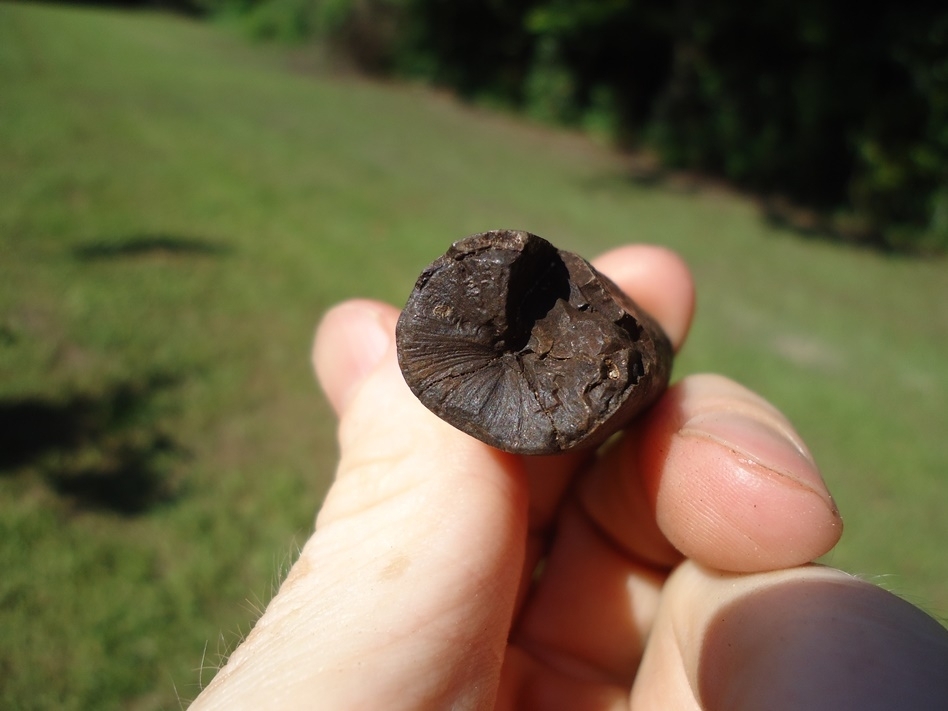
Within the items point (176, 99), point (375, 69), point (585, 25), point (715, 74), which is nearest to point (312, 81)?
point (375, 69)

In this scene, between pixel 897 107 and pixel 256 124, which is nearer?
pixel 897 107

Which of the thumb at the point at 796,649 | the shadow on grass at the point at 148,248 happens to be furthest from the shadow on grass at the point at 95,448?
the thumb at the point at 796,649

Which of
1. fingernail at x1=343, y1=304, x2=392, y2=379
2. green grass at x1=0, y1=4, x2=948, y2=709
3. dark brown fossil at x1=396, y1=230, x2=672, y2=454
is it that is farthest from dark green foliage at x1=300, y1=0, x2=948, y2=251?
dark brown fossil at x1=396, y1=230, x2=672, y2=454

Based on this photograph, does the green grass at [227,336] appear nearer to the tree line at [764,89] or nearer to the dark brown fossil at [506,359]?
the dark brown fossil at [506,359]

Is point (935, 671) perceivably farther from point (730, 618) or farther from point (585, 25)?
point (585, 25)

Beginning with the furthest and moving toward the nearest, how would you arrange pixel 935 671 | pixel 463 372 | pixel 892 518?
pixel 892 518
pixel 463 372
pixel 935 671
